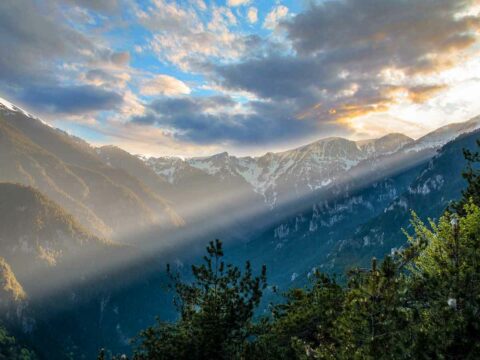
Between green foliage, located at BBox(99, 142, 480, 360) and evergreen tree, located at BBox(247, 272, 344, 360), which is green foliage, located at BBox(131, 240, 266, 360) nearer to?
green foliage, located at BBox(99, 142, 480, 360)

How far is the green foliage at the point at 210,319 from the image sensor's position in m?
28.7

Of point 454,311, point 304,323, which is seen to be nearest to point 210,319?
point 304,323

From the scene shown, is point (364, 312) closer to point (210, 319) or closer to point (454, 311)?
point (454, 311)

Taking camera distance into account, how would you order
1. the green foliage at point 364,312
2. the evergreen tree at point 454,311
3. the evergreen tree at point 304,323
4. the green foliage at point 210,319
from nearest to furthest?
the evergreen tree at point 454,311, the green foliage at point 364,312, the green foliage at point 210,319, the evergreen tree at point 304,323

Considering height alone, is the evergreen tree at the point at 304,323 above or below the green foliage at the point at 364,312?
below

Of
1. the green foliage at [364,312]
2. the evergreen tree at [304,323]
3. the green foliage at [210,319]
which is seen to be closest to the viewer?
the green foliage at [364,312]

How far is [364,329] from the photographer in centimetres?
1884

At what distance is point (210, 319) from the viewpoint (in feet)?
97.5

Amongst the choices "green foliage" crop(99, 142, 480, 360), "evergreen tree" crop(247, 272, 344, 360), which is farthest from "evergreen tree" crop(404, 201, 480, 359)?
"evergreen tree" crop(247, 272, 344, 360)

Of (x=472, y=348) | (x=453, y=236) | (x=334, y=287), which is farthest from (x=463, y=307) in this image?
(x=334, y=287)

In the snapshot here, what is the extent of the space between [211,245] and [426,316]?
16.6m

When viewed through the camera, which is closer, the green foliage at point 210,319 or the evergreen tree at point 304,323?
the green foliage at point 210,319

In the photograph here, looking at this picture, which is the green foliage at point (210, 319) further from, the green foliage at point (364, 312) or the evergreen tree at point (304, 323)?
the evergreen tree at point (304, 323)

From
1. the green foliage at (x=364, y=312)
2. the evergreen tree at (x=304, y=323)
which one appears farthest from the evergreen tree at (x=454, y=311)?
the evergreen tree at (x=304, y=323)
